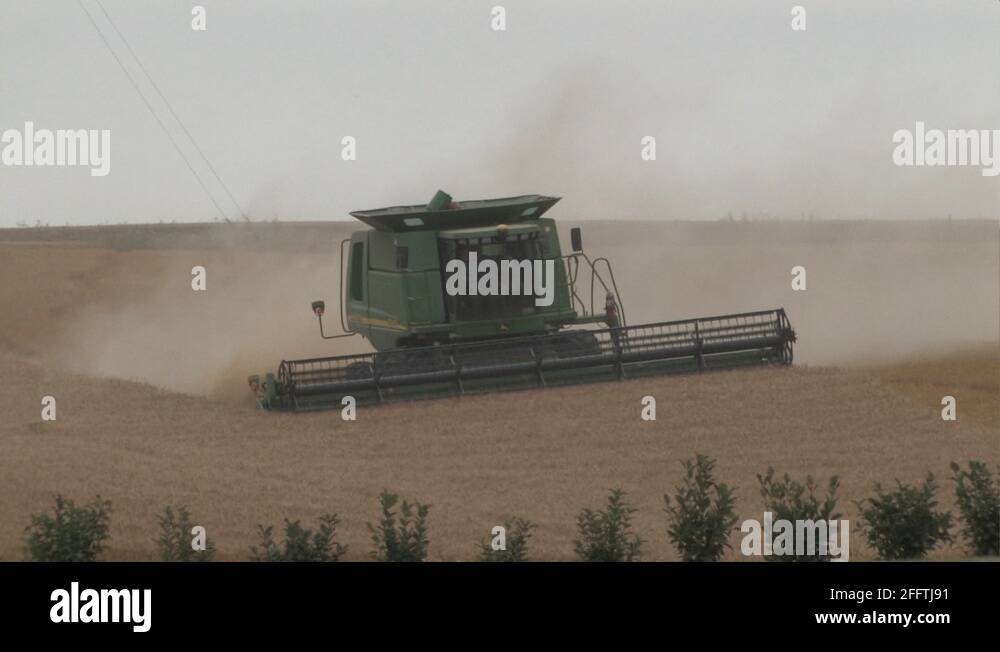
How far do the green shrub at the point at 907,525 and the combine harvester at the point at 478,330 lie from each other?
28.1 feet

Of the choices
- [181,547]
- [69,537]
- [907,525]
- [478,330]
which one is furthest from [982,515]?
[478,330]

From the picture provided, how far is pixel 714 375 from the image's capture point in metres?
21.2

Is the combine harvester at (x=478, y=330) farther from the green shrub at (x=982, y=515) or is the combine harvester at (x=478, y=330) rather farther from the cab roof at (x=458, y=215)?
the green shrub at (x=982, y=515)

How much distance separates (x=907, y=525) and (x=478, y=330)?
32.9 ft

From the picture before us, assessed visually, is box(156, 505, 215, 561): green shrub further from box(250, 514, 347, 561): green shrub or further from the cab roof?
the cab roof

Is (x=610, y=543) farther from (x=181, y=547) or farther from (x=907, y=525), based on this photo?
(x=181, y=547)

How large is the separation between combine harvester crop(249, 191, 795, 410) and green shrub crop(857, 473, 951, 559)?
858 cm

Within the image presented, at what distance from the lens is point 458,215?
2238cm

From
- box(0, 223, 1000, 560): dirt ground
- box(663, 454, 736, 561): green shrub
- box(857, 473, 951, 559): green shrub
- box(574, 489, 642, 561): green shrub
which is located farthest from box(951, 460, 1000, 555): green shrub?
box(574, 489, 642, 561): green shrub

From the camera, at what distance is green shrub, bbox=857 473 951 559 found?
1254cm
